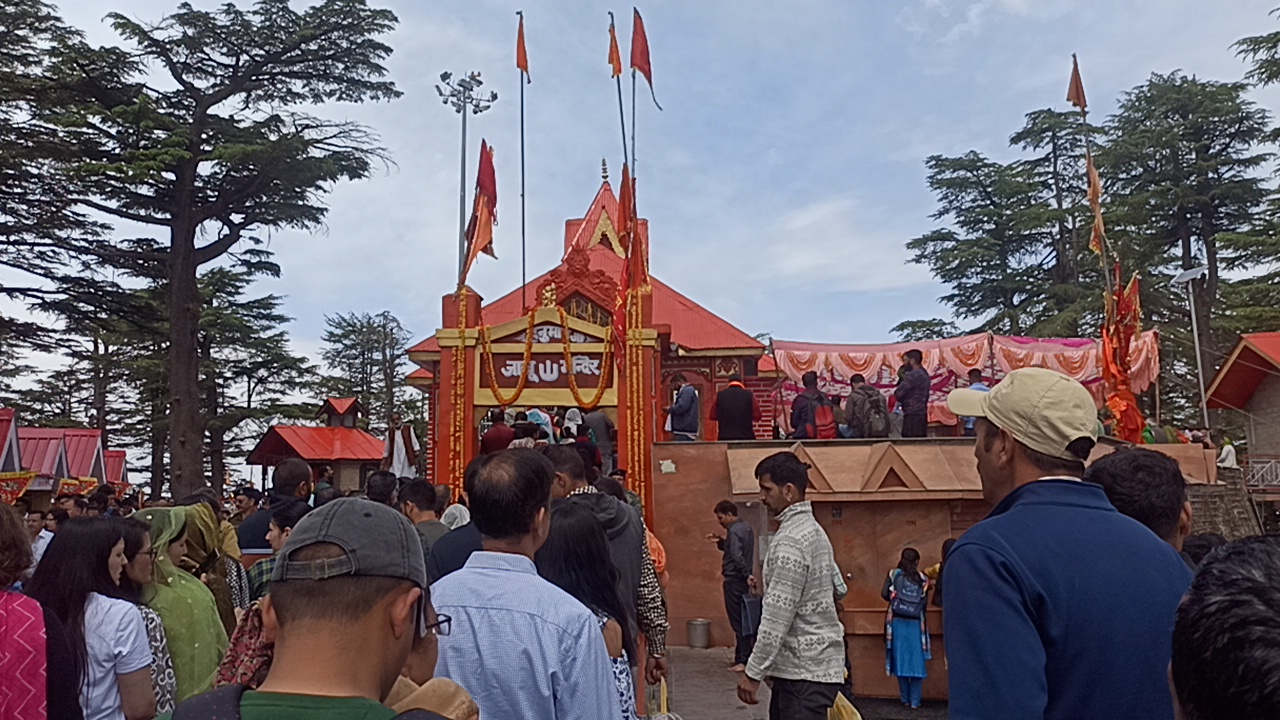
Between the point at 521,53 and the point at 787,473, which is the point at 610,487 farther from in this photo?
the point at 521,53

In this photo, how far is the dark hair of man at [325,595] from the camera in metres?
1.45

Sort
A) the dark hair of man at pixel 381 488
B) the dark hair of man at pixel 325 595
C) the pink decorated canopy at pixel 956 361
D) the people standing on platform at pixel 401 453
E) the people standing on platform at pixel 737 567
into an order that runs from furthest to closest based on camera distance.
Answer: the pink decorated canopy at pixel 956 361 → the people standing on platform at pixel 401 453 → the people standing on platform at pixel 737 567 → the dark hair of man at pixel 381 488 → the dark hair of man at pixel 325 595

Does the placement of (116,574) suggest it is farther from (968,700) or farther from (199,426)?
(199,426)

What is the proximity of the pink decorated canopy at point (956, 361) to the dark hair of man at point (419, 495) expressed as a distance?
48.9 ft

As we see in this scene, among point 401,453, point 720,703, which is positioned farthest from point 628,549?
point 401,453

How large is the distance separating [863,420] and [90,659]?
36.9 ft

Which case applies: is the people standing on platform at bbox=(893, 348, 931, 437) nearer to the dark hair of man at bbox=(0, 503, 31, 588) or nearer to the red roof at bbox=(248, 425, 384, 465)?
the dark hair of man at bbox=(0, 503, 31, 588)

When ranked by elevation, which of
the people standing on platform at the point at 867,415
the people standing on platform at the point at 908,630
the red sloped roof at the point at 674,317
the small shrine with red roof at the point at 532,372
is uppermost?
the red sloped roof at the point at 674,317

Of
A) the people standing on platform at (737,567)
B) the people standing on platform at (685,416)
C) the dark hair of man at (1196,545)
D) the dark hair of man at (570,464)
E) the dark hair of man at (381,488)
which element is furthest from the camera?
the people standing on platform at (685,416)

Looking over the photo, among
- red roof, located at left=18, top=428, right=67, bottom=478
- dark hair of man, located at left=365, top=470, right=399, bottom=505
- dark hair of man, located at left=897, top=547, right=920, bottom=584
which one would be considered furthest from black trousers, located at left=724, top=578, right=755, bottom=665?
red roof, located at left=18, top=428, right=67, bottom=478

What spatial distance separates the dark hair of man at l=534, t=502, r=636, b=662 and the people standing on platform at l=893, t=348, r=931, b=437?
10.4 m

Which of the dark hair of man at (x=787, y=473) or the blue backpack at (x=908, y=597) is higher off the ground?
the dark hair of man at (x=787, y=473)

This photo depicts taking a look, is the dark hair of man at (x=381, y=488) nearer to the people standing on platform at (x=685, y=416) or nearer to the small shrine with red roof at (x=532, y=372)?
the small shrine with red roof at (x=532, y=372)

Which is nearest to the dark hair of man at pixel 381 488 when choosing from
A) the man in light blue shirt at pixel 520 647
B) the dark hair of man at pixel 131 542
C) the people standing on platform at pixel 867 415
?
the dark hair of man at pixel 131 542
